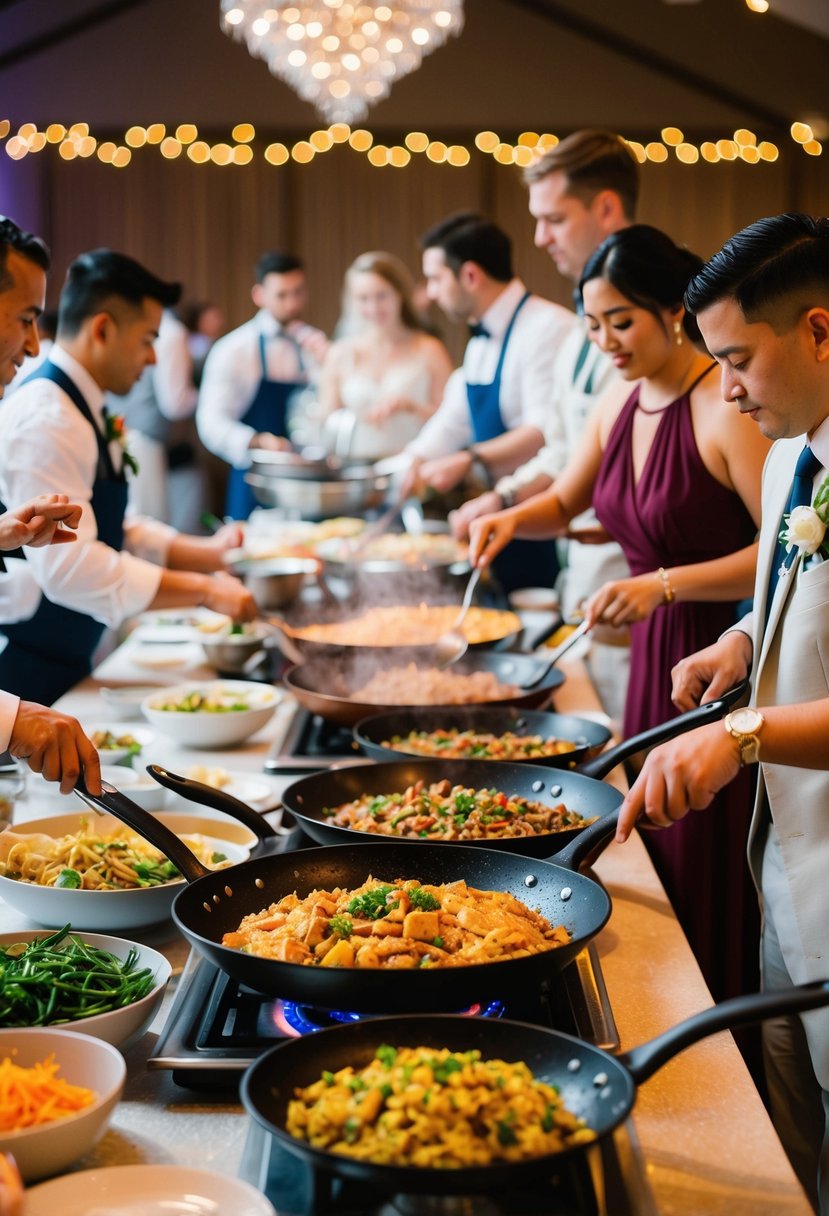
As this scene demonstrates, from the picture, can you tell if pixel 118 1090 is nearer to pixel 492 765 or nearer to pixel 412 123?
pixel 492 765

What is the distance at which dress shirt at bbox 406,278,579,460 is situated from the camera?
4.81m

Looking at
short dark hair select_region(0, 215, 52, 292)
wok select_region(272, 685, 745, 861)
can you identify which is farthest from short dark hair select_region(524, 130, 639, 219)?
wok select_region(272, 685, 745, 861)

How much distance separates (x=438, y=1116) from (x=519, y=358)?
411 centimetres

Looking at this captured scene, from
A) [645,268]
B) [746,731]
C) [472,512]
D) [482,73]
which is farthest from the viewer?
[482,73]

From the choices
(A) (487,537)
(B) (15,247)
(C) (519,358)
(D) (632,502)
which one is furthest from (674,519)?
(C) (519,358)

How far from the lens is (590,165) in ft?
12.2

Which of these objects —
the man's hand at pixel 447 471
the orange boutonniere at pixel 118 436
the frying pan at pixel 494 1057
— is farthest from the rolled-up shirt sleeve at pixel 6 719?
the man's hand at pixel 447 471

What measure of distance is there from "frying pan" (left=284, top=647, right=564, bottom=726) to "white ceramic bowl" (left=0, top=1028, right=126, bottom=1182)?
1.41m

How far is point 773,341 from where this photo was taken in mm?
1780

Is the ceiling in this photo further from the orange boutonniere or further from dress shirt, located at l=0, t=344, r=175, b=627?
dress shirt, located at l=0, t=344, r=175, b=627

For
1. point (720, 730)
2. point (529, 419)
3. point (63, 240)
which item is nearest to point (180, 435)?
point (63, 240)

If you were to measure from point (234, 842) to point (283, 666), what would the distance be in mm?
1375

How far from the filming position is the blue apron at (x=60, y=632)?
3205 mm

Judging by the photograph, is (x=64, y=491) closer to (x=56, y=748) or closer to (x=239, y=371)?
(x=56, y=748)
